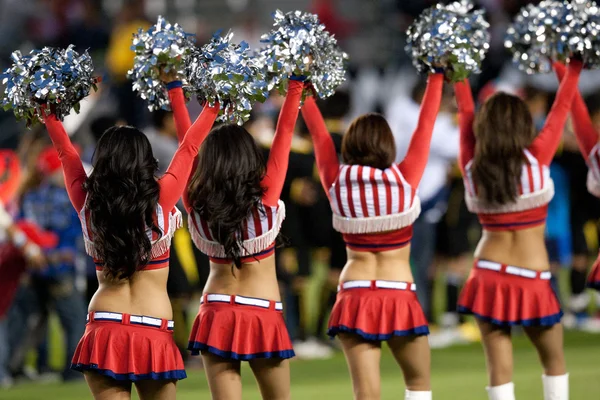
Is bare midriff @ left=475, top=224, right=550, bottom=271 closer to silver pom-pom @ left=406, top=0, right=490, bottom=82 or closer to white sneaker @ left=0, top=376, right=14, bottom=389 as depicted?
silver pom-pom @ left=406, top=0, right=490, bottom=82

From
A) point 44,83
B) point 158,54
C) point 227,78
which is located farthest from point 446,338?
point 44,83

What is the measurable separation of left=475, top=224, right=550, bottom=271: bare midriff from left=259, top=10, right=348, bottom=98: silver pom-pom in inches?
45.4

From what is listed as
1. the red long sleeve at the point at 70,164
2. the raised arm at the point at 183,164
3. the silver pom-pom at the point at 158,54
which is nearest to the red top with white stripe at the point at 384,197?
the silver pom-pom at the point at 158,54

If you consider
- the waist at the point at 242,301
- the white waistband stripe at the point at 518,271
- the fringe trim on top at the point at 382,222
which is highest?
the fringe trim on top at the point at 382,222

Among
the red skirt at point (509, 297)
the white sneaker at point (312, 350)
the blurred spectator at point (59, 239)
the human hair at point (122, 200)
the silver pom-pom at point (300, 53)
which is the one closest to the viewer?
the human hair at point (122, 200)

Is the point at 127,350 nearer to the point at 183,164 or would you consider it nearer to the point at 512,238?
the point at 183,164

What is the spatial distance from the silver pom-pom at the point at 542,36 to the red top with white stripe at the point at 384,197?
844mm

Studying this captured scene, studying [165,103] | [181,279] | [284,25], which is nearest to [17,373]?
[181,279]

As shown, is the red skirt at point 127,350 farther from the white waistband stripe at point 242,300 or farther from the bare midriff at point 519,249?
the bare midriff at point 519,249

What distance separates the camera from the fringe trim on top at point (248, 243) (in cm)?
489

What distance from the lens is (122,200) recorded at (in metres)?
4.51

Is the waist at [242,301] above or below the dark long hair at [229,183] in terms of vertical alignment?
below

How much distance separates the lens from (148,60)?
5078 millimetres

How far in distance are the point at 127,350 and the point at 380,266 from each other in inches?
51.4
